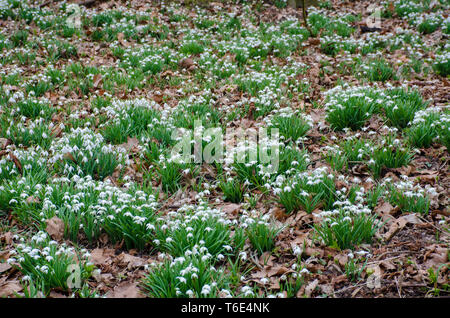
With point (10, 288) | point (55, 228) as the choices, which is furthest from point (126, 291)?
point (55, 228)

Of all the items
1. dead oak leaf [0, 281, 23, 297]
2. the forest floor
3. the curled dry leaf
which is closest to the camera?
dead oak leaf [0, 281, 23, 297]

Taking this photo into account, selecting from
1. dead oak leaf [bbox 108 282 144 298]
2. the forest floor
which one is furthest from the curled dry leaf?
dead oak leaf [bbox 108 282 144 298]

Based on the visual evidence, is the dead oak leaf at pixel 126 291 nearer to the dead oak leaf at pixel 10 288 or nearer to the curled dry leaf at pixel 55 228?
the dead oak leaf at pixel 10 288

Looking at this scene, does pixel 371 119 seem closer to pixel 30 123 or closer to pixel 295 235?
pixel 295 235

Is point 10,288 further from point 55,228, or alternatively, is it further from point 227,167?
point 227,167

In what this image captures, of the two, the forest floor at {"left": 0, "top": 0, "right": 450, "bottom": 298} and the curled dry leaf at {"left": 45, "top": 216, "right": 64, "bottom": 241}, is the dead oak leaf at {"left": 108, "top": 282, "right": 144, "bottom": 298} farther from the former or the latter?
the curled dry leaf at {"left": 45, "top": 216, "right": 64, "bottom": 241}

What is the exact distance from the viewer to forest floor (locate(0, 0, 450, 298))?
290cm

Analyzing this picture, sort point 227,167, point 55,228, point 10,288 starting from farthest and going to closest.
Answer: point 227,167 < point 55,228 < point 10,288

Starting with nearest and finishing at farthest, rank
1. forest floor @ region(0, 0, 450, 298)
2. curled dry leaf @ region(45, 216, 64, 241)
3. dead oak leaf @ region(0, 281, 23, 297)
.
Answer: dead oak leaf @ region(0, 281, 23, 297)
forest floor @ region(0, 0, 450, 298)
curled dry leaf @ region(45, 216, 64, 241)

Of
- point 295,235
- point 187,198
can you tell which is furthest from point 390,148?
point 187,198

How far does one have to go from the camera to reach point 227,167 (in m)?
4.25

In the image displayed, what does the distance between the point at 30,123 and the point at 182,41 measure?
4.04m

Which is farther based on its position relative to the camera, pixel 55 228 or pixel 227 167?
pixel 227 167
